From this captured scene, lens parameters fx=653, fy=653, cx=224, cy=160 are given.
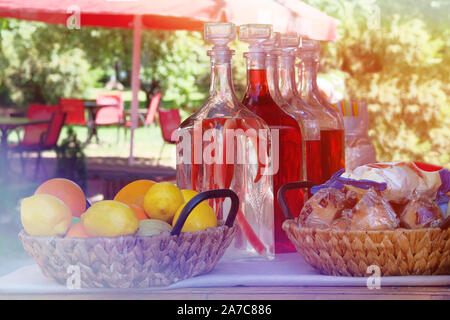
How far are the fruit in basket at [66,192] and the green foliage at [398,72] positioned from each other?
5.61 meters

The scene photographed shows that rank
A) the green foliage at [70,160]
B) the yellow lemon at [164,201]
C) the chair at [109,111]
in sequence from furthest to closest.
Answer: the chair at [109,111] < the green foliage at [70,160] < the yellow lemon at [164,201]

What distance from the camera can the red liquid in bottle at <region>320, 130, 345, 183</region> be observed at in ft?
3.31

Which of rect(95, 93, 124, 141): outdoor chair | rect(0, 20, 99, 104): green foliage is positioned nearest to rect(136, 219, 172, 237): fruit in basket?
rect(95, 93, 124, 141): outdoor chair

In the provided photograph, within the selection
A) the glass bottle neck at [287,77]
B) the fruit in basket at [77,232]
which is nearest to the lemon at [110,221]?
the fruit in basket at [77,232]

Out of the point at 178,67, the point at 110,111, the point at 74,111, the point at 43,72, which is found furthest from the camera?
the point at 43,72

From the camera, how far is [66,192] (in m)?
0.91

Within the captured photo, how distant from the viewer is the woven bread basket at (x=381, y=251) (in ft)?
2.51

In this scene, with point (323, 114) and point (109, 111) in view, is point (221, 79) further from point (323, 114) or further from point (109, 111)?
point (109, 111)

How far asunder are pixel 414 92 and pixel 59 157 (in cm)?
352

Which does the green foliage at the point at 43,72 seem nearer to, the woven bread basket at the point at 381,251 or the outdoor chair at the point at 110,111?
the outdoor chair at the point at 110,111

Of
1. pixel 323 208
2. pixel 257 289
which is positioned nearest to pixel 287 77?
pixel 323 208

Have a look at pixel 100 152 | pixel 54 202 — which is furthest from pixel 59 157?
pixel 54 202

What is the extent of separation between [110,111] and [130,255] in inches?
351

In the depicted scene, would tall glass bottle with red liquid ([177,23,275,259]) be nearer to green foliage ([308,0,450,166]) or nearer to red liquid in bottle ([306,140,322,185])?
red liquid in bottle ([306,140,322,185])
